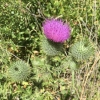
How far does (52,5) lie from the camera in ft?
11.4

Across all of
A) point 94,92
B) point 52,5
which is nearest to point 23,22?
point 52,5

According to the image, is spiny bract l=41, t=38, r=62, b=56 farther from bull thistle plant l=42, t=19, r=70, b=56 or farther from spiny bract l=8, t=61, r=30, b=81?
spiny bract l=8, t=61, r=30, b=81

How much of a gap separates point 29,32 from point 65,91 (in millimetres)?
814

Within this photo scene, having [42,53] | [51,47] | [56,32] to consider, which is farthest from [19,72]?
[42,53]

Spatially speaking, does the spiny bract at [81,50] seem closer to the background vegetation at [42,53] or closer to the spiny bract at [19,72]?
the background vegetation at [42,53]

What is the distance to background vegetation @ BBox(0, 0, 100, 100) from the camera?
2686mm

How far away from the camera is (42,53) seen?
335cm

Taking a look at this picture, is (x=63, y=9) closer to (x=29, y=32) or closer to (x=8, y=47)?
(x=29, y=32)

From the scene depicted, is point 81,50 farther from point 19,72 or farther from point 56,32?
point 19,72

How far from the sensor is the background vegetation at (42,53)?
269 centimetres

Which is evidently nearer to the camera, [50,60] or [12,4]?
[50,60]

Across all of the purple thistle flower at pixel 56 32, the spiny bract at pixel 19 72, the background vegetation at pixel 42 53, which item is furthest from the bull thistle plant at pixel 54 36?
the spiny bract at pixel 19 72

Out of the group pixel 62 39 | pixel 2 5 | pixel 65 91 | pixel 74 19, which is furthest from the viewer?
pixel 74 19

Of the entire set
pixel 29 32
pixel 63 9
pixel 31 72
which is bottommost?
pixel 31 72
